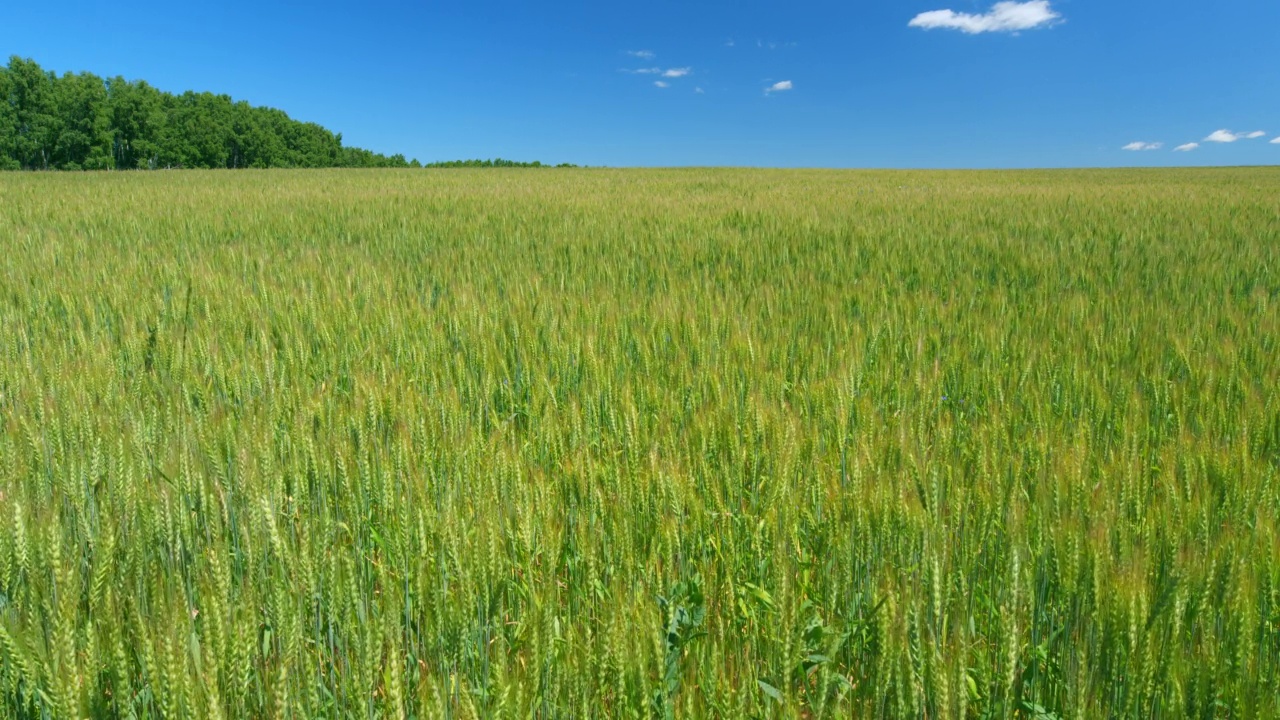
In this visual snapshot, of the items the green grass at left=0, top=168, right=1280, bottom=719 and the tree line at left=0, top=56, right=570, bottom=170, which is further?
the tree line at left=0, top=56, right=570, bottom=170

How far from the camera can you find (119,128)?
4628 cm

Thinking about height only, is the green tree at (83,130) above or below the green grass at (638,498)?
above

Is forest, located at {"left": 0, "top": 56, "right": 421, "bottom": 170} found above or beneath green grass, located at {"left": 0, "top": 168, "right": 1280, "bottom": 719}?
above

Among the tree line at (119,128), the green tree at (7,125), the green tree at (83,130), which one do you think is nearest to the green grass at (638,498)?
the tree line at (119,128)

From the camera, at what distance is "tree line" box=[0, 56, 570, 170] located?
141 ft

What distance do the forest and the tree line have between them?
2.3 inches

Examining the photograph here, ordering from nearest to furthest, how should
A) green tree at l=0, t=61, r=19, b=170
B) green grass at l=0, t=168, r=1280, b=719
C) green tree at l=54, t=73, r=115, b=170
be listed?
green grass at l=0, t=168, r=1280, b=719 → green tree at l=0, t=61, r=19, b=170 → green tree at l=54, t=73, r=115, b=170

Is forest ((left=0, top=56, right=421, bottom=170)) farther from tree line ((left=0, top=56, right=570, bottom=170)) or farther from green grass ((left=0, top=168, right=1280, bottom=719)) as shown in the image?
green grass ((left=0, top=168, right=1280, bottom=719))

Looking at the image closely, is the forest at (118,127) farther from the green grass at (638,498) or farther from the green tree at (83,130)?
the green grass at (638,498)

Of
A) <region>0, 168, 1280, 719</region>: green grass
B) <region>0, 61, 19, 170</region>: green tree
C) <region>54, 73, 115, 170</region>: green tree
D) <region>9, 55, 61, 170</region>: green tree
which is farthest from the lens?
<region>54, 73, 115, 170</region>: green tree

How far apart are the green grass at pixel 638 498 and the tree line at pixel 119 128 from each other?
44.2 meters

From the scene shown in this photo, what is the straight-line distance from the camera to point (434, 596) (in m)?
1.04

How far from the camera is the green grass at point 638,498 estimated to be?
0.97m

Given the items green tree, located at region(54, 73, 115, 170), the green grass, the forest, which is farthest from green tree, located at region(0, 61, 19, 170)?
the green grass
